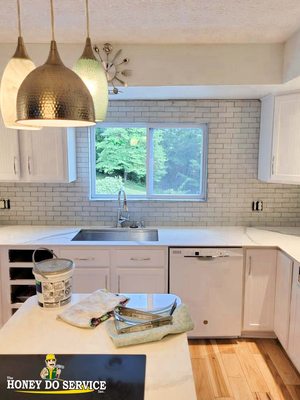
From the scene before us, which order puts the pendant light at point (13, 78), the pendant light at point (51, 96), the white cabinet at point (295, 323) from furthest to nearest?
the white cabinet at point (295, 323) → the pendant light at point (13, 78) → the pendant light at point (51, 96)

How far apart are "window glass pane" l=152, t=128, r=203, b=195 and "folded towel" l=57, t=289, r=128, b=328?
193 centimetres

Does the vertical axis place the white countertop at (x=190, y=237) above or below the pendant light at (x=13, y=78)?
below

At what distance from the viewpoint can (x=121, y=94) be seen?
296 centimetres

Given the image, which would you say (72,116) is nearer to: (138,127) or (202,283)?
(202,283)

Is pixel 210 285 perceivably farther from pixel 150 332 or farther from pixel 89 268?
pixel 150 332

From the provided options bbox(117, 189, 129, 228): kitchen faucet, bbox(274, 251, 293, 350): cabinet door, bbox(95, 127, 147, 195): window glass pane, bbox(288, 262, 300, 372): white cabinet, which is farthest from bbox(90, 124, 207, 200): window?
bbox(288, 262, 300, 372): white cabinet

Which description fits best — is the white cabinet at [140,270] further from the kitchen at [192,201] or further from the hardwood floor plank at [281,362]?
the hardwood floor plank at [281,362]

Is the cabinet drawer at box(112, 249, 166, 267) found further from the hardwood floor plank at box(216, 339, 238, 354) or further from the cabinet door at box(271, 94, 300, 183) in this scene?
the cabinet door at box(271, 94, 300, 183)

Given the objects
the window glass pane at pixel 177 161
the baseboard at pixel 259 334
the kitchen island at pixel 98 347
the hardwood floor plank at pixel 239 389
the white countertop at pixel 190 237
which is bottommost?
the hardwood floor plank at pixel 239 389

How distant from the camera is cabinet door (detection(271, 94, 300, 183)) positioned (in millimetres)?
2742

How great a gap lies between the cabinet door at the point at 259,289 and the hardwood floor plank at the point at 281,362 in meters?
0.15

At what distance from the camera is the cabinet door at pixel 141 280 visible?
9.04ft

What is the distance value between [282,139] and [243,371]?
197 centimetres

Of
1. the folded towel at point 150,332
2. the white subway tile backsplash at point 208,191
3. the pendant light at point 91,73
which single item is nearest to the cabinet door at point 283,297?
the white subway tile backsplash at point 208,191
